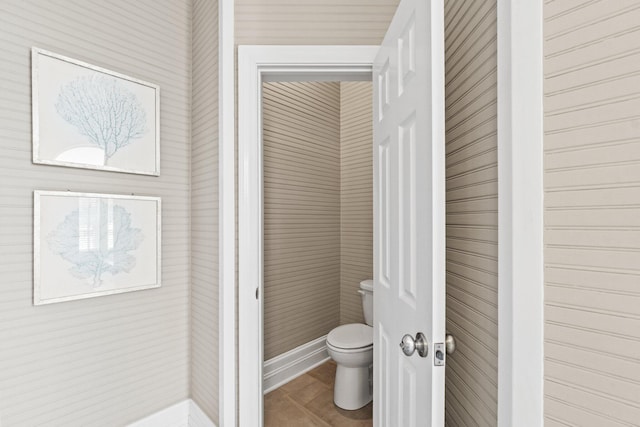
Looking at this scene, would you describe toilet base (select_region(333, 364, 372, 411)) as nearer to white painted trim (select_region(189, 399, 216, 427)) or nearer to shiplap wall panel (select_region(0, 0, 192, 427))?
white painted trim (select_region(189, 399, 216, 427))

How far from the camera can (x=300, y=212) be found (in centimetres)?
245

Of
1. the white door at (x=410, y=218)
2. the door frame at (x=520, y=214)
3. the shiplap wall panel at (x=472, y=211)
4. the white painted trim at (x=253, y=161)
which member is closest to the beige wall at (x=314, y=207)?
the white painted trim at (x=253, y=161)

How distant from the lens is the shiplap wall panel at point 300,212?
222 centimetres

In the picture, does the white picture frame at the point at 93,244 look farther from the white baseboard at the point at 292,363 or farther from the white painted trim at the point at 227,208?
the white baseboard at the point at 292,363

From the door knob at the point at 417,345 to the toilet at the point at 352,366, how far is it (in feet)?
3.82

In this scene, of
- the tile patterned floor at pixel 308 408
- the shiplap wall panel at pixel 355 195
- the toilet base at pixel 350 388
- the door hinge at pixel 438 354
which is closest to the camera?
the door hinge at pixel 438 354

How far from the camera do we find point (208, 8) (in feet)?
5.29

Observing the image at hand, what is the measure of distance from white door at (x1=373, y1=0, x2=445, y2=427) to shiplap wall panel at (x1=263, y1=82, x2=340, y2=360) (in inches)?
43.4

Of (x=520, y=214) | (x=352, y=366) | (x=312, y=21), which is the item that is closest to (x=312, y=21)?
(x=312, y=21)

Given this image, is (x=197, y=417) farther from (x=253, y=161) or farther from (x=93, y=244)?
(x=253, y=161)

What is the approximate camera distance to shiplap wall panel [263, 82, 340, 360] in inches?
87.6

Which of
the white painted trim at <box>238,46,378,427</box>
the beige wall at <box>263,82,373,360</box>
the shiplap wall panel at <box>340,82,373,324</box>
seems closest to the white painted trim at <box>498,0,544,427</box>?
the white painted trim at <box>238,46,378,427</box>
